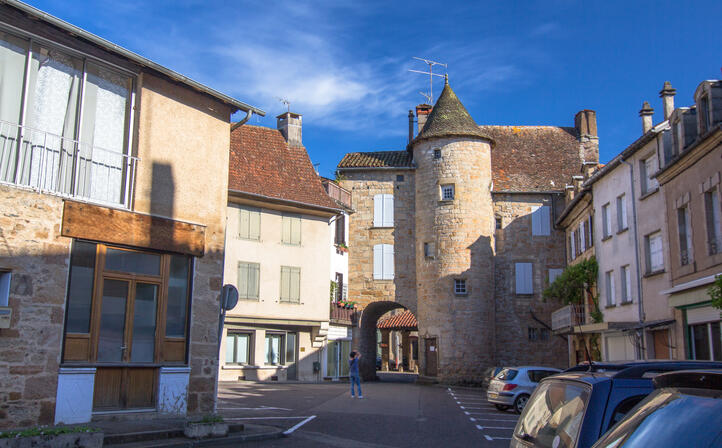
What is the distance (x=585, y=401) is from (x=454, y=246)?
29053 mm

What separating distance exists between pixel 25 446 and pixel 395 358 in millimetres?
54863

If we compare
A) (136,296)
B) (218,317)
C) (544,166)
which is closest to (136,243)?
(136,296)

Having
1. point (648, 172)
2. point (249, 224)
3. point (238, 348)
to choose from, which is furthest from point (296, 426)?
point (249, 224)

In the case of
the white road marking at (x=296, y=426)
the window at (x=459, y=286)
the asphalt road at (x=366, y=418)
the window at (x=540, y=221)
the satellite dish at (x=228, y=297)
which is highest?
the window at (x=540, y=221)

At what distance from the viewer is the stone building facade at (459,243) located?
33156 millimetres

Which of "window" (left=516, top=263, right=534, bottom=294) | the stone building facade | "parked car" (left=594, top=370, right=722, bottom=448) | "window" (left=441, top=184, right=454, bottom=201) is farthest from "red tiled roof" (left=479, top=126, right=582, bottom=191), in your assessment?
"parked car" (left=594, top=370, right=722, bottom=448)

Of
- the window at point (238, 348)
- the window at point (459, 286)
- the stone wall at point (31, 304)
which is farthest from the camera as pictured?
the window at point (459, 286)

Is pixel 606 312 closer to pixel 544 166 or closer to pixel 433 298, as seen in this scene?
pixel 433 298

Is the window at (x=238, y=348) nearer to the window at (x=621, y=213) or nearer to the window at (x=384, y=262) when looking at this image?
the window at (x=384, y=262)

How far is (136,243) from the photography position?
1191 centimetres

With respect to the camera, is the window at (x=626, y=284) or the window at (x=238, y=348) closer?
the window at (x=626, y=284)

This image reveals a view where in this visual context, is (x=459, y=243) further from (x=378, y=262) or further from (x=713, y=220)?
(x=713, y=220)

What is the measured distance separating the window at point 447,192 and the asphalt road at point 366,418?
42.7ft

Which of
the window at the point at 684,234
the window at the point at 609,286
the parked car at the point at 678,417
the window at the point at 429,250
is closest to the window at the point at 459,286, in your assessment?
the window at the point at 429,250
